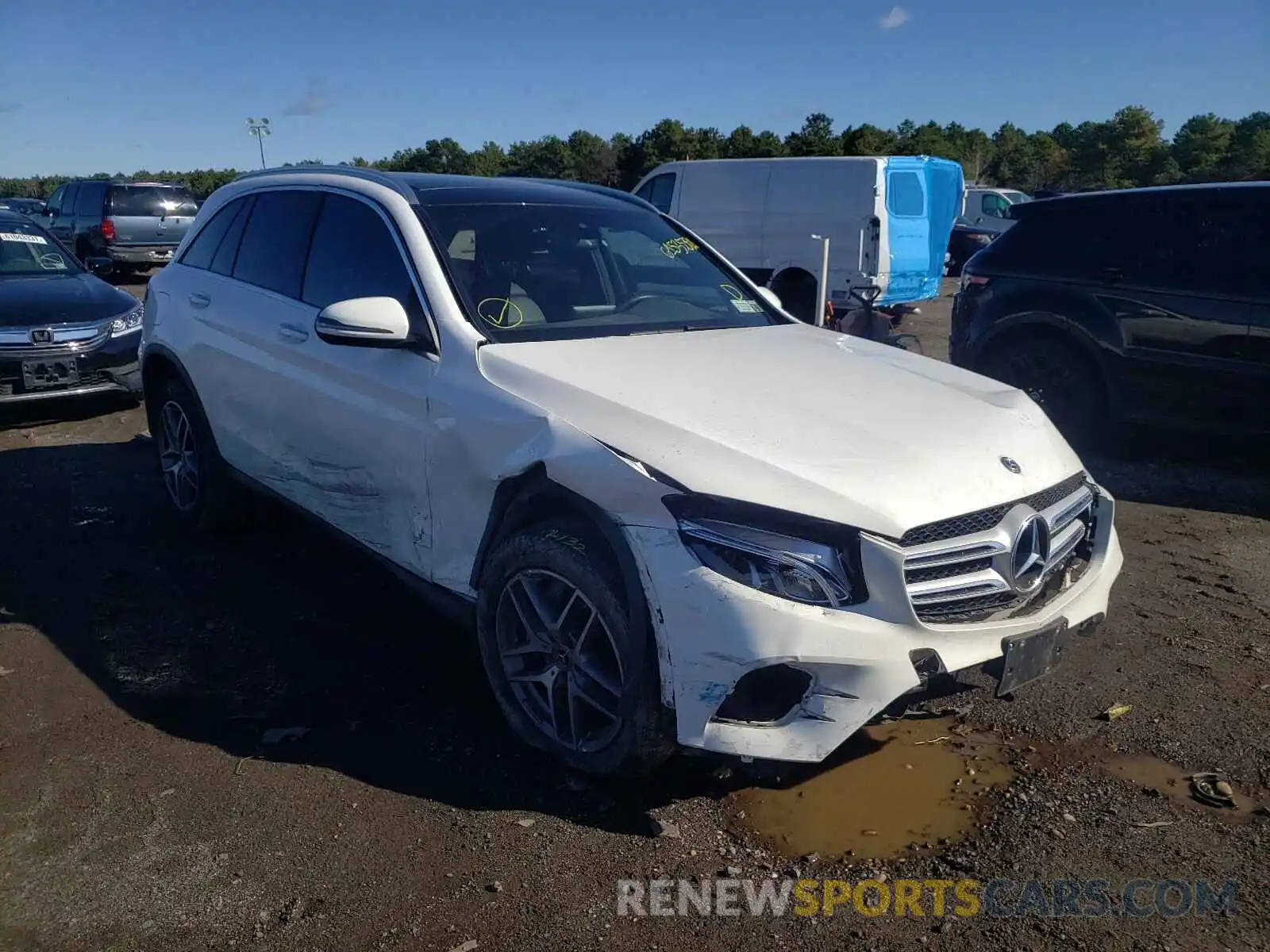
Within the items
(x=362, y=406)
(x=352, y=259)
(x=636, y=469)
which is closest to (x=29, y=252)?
(x=352, y=259)

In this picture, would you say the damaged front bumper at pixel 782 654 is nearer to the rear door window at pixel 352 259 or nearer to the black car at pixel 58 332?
the rear door window at pixel 352 259

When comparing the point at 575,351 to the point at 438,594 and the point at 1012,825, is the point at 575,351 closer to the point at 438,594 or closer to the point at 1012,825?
the point at 438,594

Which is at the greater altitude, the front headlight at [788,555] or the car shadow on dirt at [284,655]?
the front headlight at [788,555]

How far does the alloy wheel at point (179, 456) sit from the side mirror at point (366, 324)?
2.20 metres

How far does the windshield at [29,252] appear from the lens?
355 inches

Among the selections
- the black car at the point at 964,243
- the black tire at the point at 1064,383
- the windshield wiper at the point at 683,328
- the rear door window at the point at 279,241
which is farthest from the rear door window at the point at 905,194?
the rear door window at the point at 279,241

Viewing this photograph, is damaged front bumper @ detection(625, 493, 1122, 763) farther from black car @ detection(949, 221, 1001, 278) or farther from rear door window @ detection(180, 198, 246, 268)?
black car @ detection(949, 221, 1001, 278)

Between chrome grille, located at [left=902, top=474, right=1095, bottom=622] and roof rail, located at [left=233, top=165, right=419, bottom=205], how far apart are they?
2417 millimetres

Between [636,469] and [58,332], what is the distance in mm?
6973

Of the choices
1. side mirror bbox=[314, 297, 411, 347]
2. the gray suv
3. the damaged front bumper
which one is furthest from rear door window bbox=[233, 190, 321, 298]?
the gray suv

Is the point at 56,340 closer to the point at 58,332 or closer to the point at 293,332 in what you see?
the point at 58,332

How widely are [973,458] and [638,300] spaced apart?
5.38 ft

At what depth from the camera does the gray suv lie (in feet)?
60.5

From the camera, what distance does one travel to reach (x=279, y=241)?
4.58m
